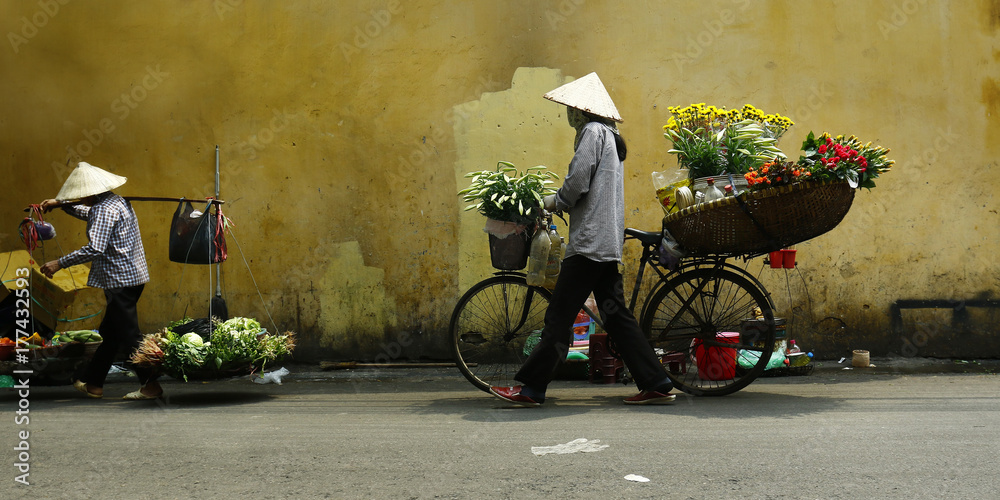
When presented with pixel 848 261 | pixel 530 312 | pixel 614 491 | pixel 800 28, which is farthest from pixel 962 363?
pixel 614 491

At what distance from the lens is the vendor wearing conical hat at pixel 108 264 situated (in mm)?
5602

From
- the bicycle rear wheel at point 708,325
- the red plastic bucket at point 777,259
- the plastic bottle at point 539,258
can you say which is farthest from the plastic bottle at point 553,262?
the red plastic bucket at point 777,259

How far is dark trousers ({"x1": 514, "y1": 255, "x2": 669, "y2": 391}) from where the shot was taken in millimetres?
4934

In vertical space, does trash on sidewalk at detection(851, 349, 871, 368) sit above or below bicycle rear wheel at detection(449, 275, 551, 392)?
below

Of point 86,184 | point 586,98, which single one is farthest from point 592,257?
point 86,184

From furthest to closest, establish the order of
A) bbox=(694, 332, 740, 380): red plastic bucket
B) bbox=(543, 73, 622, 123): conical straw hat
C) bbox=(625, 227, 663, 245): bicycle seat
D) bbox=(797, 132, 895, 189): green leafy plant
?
1. bbox=(694, 332, 740, 380): red plastic bucket
2. bbox=(625, 227, 663, 245): bicycle seat
3. bbox=(543, 73, 622, 123): conical straw hat
4. bbox=(797, 132, 895, 189): green leafy plant

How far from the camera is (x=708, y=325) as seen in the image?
5.30 meters

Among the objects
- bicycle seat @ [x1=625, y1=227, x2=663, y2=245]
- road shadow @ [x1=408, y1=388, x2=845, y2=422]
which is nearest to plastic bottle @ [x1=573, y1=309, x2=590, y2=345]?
road shadow @ [x1=408, y1=388, x2=845, y2=422]

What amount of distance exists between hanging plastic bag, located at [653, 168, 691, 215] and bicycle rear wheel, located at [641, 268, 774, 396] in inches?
19.0

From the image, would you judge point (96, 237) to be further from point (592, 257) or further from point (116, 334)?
point (592, 257)

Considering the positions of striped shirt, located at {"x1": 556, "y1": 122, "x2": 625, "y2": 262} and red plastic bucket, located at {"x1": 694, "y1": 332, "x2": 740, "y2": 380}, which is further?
red plastic bucket, located at {"x1": 694, "y1": 332, "x2": 740, "y2": 380}

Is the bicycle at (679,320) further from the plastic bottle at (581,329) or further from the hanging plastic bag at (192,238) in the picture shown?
the hanging plastic bag at (192,238)

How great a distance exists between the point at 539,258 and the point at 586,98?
3.59 feet

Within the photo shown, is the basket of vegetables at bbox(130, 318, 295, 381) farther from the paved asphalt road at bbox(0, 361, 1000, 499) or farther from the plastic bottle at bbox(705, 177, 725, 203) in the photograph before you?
the plastic bottle at bbox(705, 177, 725, 203)
